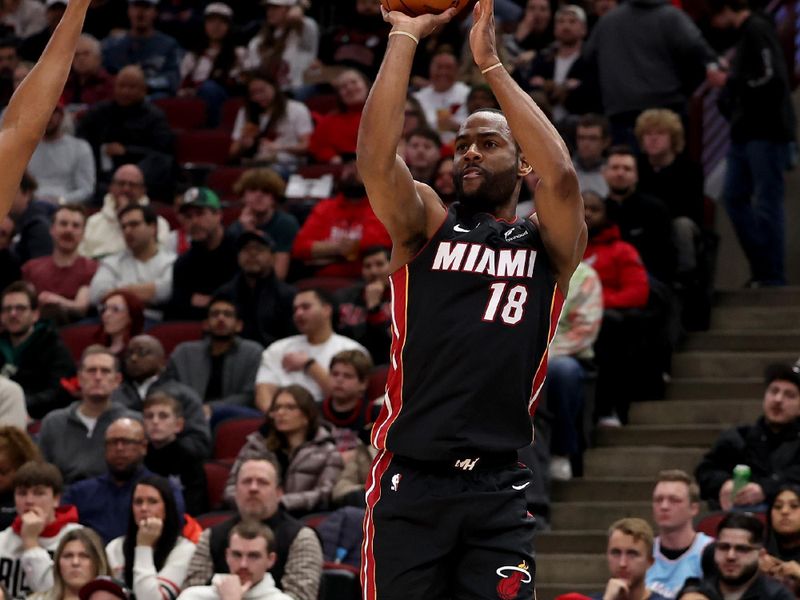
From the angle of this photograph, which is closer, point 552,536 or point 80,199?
point 552,536

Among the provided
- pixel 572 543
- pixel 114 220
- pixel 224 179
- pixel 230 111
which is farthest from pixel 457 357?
pixel 230 111

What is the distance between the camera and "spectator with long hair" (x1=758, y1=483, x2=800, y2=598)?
28.8ft

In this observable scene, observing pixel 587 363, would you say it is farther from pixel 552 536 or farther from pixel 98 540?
pixel 98 540

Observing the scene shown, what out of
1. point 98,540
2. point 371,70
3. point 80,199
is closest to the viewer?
point 98,540

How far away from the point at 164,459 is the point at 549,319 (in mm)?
5078

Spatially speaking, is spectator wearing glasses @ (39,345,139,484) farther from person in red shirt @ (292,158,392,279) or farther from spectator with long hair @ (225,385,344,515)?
person in red shirt @ (292,158,392,279)

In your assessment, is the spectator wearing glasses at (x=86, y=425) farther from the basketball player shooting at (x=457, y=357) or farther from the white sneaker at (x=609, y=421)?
the basketball player shooting at (x=457, y=357)

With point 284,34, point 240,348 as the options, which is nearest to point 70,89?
point 284,34

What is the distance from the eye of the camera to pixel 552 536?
1040 cm

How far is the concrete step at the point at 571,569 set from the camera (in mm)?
10125

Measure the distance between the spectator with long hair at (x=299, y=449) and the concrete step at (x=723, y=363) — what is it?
2755 millimetres

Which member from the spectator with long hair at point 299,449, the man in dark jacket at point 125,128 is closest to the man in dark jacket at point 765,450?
the spectator with long hair at point 299,449

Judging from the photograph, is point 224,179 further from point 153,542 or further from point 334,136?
point 153,542

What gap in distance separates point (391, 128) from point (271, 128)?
943 centimetres
